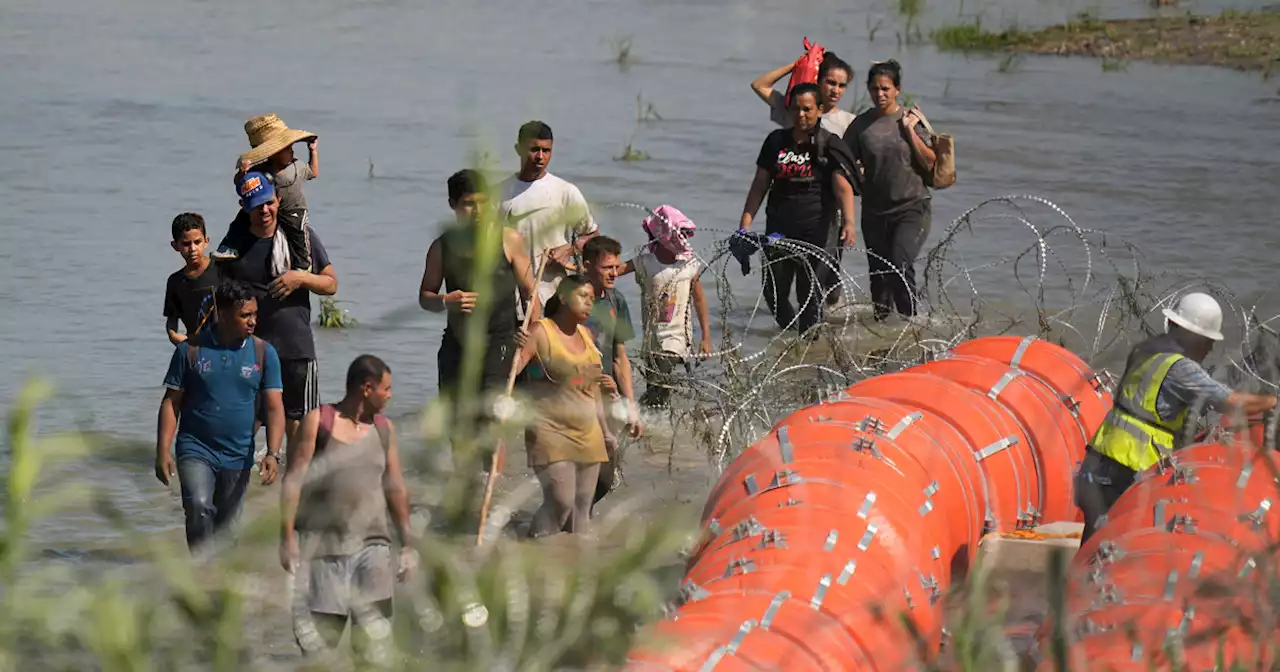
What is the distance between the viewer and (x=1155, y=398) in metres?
7.86

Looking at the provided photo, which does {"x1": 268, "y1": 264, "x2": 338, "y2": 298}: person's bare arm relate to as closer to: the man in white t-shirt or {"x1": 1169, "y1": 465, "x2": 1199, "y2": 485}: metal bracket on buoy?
the man in white t-shirt

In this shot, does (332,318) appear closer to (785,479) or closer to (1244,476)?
(785,479)

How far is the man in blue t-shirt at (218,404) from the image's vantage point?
25.9 ft

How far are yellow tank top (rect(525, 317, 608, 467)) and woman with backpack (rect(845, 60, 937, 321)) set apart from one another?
4.47 metres

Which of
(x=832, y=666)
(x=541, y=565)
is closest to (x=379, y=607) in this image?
(x=832, y=666)

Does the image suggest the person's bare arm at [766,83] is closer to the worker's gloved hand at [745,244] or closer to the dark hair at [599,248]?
the worker's gloved hand at [745,244]

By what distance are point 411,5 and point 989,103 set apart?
11895 millimetres

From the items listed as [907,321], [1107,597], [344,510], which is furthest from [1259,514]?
[907,321]

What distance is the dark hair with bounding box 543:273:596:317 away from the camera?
28.0ft

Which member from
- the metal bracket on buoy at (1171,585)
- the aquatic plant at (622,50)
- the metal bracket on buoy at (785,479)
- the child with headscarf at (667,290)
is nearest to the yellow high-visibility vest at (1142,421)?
the metal bracket on buoy at (1171,585)

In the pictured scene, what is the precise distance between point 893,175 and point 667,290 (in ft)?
9.76

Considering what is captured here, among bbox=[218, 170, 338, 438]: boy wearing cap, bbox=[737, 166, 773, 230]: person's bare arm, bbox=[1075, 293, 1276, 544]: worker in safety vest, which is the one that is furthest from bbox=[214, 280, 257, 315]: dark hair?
bbox=[737, 166, 773, 230]: person's bare arm

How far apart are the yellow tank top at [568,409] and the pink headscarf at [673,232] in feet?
6.31

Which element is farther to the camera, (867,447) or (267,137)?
(267,137)
